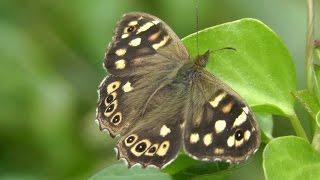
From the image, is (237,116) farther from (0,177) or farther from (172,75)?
(0,177)

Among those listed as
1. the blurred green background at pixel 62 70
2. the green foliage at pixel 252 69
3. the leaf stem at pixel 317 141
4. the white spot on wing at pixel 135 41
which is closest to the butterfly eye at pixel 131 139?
the green foliage at pixel 252 69

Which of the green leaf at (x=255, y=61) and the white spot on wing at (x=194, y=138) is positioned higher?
the green leaf at (x=255, y=61)

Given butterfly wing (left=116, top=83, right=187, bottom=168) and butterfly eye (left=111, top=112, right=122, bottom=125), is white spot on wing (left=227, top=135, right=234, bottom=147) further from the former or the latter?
butterfly eye (left=111, top=112, right=122, bottom=125)

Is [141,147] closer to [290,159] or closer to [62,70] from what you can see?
[290,159]

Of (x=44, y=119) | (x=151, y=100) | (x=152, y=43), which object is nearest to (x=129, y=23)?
(x=152, y=43)

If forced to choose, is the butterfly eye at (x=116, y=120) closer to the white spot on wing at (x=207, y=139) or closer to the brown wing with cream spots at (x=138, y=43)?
the brown wing with cream spots at (x=138, y=43)
